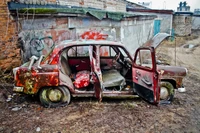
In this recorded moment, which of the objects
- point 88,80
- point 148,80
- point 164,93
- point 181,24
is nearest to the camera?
point 148,80

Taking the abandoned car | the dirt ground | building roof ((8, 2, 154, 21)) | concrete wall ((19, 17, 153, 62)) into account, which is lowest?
the dirt ground

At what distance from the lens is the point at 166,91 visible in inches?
194

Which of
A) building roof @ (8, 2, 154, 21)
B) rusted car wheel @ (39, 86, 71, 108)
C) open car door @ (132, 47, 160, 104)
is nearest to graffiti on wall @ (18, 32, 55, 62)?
building roof @ (8, 2, 154, 21)

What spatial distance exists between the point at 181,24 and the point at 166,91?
1972 centimetres

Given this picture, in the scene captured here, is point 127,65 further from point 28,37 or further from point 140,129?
point 28,37

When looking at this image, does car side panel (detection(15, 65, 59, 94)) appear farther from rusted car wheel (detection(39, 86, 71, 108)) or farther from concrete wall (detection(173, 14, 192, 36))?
concrete wall (detection(173, 14, 192, 36))

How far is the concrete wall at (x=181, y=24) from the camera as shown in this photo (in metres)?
22.1

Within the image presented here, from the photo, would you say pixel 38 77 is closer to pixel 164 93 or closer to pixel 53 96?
pixel 53 96

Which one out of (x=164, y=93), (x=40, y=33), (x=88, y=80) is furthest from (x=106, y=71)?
(x=40, y=33)

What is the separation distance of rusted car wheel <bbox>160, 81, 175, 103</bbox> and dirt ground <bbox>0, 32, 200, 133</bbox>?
0.65ft

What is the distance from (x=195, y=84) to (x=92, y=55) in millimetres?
4367

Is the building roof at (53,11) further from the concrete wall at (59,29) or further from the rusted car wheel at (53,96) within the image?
the rusted car wheel at (53,96)

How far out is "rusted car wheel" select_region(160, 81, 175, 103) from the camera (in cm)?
488

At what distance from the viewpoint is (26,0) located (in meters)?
7.29
